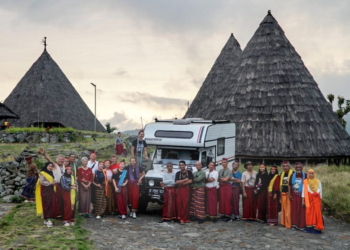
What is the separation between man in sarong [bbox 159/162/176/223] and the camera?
1161 cm

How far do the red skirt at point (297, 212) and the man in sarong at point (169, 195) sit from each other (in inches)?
136

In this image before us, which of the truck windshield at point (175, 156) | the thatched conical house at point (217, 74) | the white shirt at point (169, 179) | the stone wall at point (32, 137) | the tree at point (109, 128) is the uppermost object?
the thatched conical house at point (217, 74)

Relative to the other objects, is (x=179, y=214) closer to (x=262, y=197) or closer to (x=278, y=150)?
(x=262, y=197)

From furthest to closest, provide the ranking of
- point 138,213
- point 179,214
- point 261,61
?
point 261,61 < point 138,213 < point 179,214

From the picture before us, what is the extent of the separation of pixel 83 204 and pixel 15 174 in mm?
4655

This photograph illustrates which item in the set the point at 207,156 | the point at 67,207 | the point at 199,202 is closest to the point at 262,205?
the point at 199,202

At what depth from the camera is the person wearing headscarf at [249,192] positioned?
38.7 feet

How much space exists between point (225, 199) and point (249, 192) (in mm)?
769

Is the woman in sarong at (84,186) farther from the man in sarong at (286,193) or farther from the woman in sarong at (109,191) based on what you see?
the man in sarong at (286,193)

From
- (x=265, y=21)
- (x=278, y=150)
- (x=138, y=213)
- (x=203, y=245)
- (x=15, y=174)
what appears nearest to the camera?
(x=203, y=245)

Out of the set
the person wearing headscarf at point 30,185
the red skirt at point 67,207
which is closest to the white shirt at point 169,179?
the red skirt at point 67,207

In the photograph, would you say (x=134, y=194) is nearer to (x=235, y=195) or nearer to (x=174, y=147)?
(x=174, y=147)

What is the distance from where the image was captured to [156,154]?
1326 centimetres

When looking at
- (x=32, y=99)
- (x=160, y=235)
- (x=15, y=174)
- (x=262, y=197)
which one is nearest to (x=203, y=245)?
(x=160, y=235)
